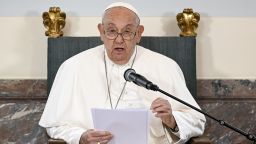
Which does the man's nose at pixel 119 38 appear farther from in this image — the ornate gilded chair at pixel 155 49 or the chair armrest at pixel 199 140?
the chair armrest at pixel 199 140

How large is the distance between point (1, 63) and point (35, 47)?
0.30 m

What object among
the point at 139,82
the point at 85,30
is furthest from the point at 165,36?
the point at 139,82

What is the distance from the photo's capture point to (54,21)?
3.60 metres

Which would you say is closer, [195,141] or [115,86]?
[195,141]

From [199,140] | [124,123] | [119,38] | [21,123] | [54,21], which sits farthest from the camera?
[21,123]

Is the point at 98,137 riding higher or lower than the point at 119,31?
lower

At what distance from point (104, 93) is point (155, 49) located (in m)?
0.61

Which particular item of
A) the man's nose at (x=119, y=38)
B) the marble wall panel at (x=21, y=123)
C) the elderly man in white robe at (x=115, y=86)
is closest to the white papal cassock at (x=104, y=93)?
the elderly man in white robe at (x=115, y=86)

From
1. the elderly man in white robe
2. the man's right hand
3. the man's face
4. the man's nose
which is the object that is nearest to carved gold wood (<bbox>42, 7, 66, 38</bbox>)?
the elderly man in white robe

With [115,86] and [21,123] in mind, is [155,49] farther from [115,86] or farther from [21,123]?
[21,123]

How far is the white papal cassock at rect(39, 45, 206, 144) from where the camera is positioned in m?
3.11

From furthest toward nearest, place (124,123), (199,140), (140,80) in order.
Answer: (199,140) → (124,123) → (140,80)

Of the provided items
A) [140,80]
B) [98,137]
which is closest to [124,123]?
[98,137]

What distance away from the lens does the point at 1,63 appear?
3801 millimetres
